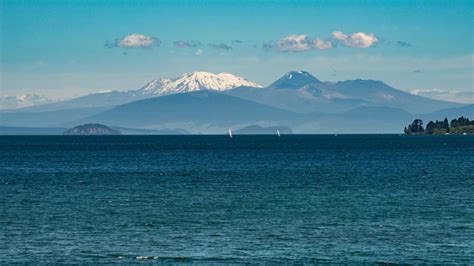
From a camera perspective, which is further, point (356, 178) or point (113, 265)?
point (356, 178)

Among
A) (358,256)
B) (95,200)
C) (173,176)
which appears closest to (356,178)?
(173,176)

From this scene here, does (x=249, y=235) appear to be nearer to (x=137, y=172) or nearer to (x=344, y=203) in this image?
(x=344, y=203)

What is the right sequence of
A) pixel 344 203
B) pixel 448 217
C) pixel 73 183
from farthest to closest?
pixel 73 183 < pixel 344 203 < pixel 448 217

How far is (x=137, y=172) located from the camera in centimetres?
11469

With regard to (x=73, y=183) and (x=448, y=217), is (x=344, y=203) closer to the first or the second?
(x=448, y=217)

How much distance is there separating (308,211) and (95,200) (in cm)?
1747

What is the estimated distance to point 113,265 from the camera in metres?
42.3

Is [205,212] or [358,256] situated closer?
[358,256]

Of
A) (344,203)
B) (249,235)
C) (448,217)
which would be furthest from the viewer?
(344,203)

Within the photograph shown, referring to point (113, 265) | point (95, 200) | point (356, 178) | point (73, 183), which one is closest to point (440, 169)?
point (356, 178)

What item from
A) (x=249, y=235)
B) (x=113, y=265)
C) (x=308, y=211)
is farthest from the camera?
(x=308, y=211)

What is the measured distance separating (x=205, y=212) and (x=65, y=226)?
35.0 feet

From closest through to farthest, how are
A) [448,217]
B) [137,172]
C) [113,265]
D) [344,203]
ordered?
[113,265] → [448,217] → [344,203] → [137,172]

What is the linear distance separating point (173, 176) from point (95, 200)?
32.5 meters
